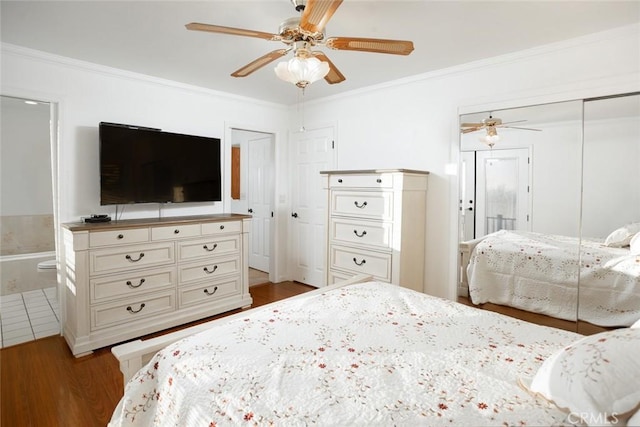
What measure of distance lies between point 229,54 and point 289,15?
0.85 meters

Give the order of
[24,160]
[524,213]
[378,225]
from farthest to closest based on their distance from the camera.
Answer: [24,160], [378,225], [524,213]

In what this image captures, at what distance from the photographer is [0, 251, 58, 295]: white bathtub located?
4.25m

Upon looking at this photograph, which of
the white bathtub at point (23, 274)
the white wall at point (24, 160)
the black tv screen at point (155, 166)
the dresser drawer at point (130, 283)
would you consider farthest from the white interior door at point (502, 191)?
the white wall at point (24, 160)

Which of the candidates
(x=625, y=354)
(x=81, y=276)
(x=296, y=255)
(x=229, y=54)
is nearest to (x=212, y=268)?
(x=81, y=276)

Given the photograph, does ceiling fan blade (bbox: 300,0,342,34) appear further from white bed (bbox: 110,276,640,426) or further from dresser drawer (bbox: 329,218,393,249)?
dresser drawer (bbox: 329,218,393,249)

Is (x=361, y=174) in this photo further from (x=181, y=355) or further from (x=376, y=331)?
(x=181, y=355)

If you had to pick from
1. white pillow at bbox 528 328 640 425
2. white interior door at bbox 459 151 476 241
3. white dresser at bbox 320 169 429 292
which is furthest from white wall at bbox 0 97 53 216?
white pillow at bbox 528 328 640 425

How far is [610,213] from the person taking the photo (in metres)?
2.50

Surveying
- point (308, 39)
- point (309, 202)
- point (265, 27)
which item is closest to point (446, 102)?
point (265, 27)

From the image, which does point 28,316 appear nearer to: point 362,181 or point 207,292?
point 207,292

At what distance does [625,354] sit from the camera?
2.96 ft

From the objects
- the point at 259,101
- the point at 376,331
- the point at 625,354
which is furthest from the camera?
the point at 259,101

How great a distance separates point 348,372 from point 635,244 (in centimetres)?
245

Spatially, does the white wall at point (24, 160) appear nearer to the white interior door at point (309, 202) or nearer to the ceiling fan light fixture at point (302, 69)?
the white interior door at point (309, 202)
